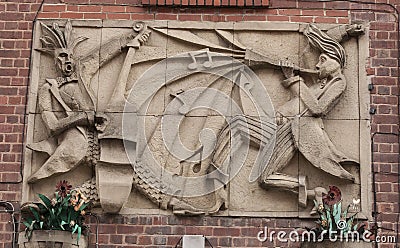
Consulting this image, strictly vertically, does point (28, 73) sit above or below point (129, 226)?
above

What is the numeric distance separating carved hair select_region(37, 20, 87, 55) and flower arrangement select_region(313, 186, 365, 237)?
2632mm

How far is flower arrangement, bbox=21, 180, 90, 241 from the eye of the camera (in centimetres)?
745

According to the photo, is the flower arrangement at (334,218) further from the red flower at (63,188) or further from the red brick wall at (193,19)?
the red flower at (63,188)

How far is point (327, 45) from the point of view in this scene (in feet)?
26.6

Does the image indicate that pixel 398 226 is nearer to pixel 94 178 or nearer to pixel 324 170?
pixel 324 170

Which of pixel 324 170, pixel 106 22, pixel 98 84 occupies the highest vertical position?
pixel 106 22

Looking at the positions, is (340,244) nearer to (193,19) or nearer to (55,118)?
(193,19)

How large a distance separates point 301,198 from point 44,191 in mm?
2245

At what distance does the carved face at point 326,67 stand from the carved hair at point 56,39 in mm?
2166

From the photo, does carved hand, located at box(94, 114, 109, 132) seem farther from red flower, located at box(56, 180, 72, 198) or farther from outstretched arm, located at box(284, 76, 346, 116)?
outstretched arm, located at box(284, 76, 346, 116)

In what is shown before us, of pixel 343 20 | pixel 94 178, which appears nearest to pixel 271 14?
pixel 343 20

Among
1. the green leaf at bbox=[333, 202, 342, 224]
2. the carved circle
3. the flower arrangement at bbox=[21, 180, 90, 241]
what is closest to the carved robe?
the carved circle

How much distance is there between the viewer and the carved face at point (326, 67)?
8.05m

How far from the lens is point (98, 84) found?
8.15 metres
